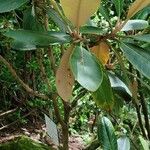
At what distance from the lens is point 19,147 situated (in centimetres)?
202

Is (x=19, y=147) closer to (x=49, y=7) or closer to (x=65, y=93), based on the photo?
(x=49, y=7)

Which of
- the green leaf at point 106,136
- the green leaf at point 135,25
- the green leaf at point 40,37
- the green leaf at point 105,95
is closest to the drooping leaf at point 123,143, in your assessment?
the green leaf at point 106,136

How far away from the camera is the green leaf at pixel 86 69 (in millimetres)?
727

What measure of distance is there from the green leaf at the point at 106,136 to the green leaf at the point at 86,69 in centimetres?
34

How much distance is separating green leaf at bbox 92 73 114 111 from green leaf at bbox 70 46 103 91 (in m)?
0.10

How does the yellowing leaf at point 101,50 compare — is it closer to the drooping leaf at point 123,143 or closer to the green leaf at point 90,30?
the green leaf at point 90,30

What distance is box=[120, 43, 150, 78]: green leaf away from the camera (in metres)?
0.84

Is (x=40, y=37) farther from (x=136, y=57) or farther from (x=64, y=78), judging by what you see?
(x=136, y=57)

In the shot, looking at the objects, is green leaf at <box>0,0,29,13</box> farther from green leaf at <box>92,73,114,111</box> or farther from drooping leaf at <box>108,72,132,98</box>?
drooping leaf at <box>108,72,132,98</box>

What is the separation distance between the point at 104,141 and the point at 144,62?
32 cm

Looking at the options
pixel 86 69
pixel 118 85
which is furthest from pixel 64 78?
pixel 118 85

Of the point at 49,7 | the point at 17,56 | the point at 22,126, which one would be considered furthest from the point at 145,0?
the point at 22,126

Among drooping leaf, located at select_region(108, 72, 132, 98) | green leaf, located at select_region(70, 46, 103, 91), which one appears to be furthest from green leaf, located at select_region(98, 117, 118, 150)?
green leaf, located at select_region(70, 46, 103, 91)

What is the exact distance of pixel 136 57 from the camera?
0.85 meters
